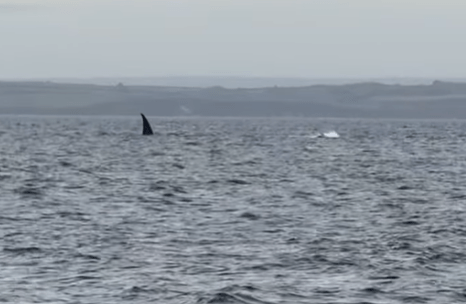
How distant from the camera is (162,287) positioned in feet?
67.8

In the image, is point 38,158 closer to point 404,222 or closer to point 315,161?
point 315,161

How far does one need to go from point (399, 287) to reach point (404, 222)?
34.5 feet

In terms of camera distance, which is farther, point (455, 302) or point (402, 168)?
point (402, 168)

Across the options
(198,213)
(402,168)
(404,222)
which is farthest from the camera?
(402,168)

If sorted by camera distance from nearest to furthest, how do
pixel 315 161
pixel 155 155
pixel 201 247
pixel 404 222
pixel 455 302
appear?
pixel 455 302 < pixel 201 247 < pixel 404 222 < pixel 315 161 < pixel 155 155

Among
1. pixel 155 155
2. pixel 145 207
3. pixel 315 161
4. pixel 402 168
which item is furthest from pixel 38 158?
pixel 145 207

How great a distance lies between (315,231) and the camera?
95.3ft

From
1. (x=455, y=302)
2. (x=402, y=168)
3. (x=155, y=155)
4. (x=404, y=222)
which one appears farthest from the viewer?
(x=155, y=155)

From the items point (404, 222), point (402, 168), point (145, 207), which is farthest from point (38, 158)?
point (404, 222)

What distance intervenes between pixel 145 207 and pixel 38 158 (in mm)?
35644

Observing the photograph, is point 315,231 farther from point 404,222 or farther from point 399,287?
point 399,287

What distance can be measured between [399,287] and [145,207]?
51.7 feet

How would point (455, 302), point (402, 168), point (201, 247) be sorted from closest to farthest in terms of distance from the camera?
point (455, 302) < point (201, 247) < point (402, 168)

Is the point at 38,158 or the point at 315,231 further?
the point at 38,158
